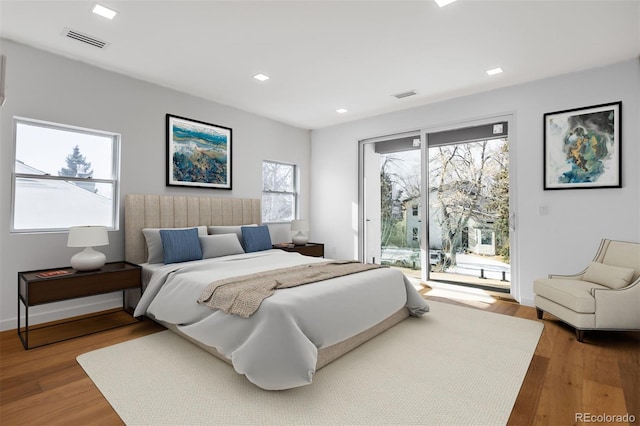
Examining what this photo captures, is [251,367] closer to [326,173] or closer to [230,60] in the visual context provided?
[230,60]

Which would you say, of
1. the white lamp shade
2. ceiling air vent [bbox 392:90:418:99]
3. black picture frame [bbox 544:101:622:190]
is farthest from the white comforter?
ceiling air vent [bbox 392:90:418:99]

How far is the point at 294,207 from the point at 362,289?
360 centimetres

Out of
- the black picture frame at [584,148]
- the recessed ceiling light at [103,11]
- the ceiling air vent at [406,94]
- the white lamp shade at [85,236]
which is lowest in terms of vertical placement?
the white lamp shade at [85,236]

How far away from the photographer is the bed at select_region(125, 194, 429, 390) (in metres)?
2.06

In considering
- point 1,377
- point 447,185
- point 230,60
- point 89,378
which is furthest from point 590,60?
point 1,377

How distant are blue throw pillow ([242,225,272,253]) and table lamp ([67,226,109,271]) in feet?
5.59

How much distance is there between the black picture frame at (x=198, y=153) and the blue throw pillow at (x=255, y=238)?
0.81m

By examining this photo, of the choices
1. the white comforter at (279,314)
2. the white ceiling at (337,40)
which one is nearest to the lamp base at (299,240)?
the white comforter at (279,314)

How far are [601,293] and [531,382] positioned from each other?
51.5 inches

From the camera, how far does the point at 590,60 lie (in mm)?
3490

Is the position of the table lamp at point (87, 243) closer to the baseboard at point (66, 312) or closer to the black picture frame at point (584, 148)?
the baseboard at point (66, 312)

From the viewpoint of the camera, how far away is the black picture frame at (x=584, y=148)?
3543 millimetres

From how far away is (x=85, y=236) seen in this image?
307cm

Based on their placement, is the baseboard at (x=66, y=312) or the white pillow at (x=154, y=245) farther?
the white pillow at (x=154, y=245)
